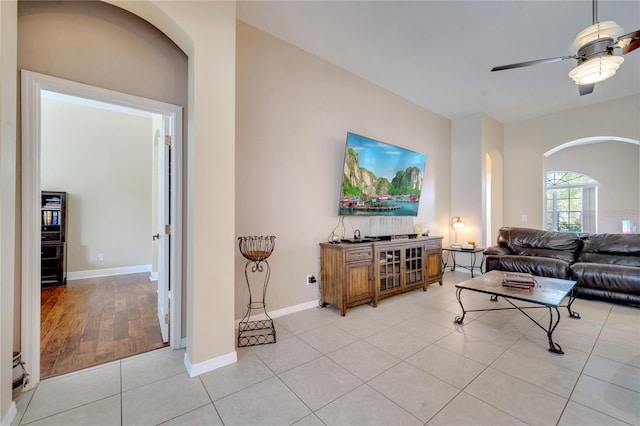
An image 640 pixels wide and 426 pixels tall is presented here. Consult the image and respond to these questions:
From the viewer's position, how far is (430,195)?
5066 mm

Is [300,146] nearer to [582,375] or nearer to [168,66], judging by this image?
[168,66]

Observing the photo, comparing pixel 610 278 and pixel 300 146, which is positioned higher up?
pixel 300 146

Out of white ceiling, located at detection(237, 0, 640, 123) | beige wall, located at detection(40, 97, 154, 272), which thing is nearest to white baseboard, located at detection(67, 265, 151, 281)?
beige wall, located at detection(40, 97, 154, 272)

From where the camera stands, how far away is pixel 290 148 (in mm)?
3086

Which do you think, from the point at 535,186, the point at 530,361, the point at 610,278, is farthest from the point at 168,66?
the point at 535,186

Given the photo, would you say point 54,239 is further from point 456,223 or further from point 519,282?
point 456,223

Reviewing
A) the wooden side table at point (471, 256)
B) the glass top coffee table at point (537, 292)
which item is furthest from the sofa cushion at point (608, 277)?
the wooden side table at point (471, 256)

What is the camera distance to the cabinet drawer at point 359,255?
3.01 meters

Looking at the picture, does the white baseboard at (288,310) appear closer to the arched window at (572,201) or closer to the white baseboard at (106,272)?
the white baseboard at (106,272)

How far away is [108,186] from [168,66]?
13.5ft

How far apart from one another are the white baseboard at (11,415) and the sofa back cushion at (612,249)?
6150mm

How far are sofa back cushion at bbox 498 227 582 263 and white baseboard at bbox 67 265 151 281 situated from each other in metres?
6.93

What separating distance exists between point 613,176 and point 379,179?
279 inches

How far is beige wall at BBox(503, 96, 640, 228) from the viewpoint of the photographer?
448 centimetres
